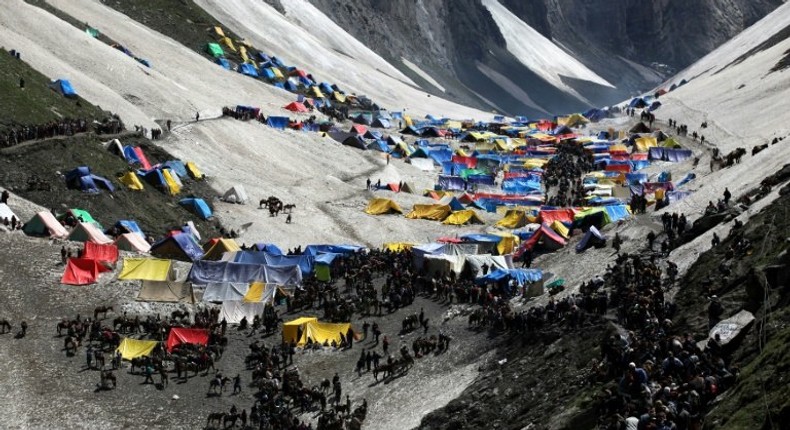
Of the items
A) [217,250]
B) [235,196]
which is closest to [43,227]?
[217,250]

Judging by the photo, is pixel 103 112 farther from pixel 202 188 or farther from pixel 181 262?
pixel 181 262

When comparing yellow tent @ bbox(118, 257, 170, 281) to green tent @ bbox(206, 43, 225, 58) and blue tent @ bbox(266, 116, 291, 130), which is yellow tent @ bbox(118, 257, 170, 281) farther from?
green tent @ bbox(206, 43, 225, 58)

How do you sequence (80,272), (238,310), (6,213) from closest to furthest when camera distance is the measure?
(80,272) < (238,310) < (6,213)

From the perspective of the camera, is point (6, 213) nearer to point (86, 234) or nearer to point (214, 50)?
point (86, 234)

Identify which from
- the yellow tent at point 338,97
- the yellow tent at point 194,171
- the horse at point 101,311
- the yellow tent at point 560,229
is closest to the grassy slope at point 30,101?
the yellow tent at point 194,171

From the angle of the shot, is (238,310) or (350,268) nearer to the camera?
(238,310)

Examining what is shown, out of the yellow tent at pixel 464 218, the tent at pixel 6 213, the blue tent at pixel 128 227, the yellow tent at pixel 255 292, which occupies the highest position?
the yellow tent at pixel 464 218

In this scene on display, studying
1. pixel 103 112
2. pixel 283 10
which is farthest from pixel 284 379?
pixel 283 10

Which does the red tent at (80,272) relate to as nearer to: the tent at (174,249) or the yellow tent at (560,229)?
the tent at (174,249)
